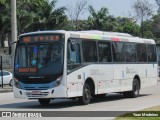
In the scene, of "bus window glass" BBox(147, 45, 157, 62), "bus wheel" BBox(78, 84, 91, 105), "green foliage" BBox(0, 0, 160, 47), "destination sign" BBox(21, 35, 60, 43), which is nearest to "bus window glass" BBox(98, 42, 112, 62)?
"bus wheel" BBox(78, 84, 91, 105)

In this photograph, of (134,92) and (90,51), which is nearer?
(90,51)

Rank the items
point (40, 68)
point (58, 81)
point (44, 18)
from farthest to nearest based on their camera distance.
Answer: point (44, 18) → point (40, 68) → point (58, 81)

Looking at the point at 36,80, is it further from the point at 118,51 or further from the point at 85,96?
the point at 118,51

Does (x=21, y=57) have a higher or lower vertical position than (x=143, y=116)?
higher

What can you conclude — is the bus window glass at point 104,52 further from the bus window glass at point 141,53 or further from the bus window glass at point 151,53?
the bus window glass at point 151,53

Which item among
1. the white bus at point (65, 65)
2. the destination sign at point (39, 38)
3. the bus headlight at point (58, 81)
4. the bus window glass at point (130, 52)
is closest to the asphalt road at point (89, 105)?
the white bus at point (65, 65)

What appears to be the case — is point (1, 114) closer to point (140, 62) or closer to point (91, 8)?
point (140, 62)

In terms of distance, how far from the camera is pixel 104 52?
879 inches

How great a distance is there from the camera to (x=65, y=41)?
63.7 feet

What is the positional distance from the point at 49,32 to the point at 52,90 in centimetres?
237

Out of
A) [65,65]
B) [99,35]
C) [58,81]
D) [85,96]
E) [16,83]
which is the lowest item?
[85,96]

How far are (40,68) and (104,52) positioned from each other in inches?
160

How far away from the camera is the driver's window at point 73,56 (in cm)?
1942

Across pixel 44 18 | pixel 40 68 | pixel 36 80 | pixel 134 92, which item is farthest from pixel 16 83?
pixel 44 18
